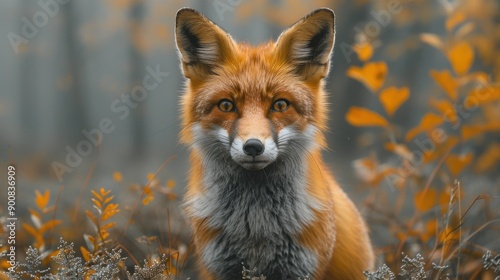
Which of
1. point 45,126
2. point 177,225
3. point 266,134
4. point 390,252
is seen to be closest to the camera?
point 266,134

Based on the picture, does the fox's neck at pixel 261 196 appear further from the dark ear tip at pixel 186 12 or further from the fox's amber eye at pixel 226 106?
the dark ear tip at pixel 186 12

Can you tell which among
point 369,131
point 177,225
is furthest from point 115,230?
point 369,131

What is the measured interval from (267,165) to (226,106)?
0.33 metres

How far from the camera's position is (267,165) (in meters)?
2.55

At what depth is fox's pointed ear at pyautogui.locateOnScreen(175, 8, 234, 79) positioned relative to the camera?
2633 mm

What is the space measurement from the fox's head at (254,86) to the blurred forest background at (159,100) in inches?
57.8

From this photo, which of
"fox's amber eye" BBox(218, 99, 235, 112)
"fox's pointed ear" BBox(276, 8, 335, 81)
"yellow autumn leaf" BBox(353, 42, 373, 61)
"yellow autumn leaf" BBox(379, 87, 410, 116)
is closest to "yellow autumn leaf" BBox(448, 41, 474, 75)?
"yellow autumn leaf" BBox(379, 87, 410, 116)

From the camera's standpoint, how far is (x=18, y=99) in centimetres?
510

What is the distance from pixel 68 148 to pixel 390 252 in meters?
2.92

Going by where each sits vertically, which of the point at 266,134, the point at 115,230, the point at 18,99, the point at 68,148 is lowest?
the point at 115,230

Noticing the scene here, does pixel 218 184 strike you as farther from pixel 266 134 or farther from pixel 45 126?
pixel 45 126

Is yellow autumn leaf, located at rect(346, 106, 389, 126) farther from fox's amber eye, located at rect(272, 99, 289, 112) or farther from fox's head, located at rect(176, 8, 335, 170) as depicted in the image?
fox's amber eye, located at rect(272, 99, 289, 112)

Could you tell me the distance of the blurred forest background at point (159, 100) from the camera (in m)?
4.35

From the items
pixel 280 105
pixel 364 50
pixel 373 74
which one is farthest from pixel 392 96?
pixel 280 105
